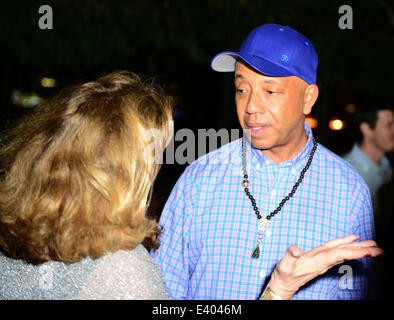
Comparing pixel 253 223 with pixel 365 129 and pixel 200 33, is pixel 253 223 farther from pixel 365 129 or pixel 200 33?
pixel 200 33

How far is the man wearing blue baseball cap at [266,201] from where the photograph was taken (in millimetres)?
2246

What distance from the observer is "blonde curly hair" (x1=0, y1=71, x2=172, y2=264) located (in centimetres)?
150

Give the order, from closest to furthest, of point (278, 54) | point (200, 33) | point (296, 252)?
point (296, 252), point (278, 54), point (200, 33)

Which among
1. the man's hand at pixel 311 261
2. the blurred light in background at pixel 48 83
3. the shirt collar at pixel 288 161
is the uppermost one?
the shirt collar at pixel 288 161

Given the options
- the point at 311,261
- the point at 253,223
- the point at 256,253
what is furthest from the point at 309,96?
the point at 311,261

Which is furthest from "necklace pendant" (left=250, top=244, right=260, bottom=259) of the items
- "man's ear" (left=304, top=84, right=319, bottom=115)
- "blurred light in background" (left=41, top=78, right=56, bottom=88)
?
"blurred light in background" (left=41, top=78, right=56, bottom=88)

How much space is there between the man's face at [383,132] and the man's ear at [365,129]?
1.7 inches

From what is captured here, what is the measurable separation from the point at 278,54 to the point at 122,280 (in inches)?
56.7

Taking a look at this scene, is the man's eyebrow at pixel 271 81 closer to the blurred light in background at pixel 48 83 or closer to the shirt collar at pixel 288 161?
the shirt collar at pixel 288 161

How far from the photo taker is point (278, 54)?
2.34m

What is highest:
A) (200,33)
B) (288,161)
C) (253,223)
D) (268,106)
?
(200,33)

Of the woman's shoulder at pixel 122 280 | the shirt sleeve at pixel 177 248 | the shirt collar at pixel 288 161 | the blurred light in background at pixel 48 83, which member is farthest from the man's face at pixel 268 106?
the blurred light in background at pixel 48 83
